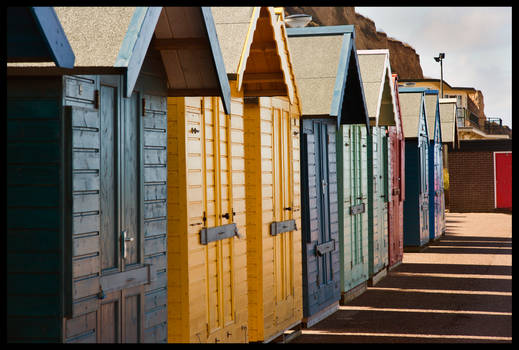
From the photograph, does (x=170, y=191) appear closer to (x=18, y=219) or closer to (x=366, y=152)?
(x=18, y=219)

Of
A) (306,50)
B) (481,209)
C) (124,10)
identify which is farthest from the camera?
(481,209)

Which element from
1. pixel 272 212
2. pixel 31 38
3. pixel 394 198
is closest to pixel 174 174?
pixel 272 212

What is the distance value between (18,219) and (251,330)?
4240mm

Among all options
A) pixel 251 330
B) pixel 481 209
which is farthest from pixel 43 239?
pixel 481 209

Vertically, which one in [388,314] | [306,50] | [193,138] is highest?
[306,50]

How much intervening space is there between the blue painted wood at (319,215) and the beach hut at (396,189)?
5273 millimetres

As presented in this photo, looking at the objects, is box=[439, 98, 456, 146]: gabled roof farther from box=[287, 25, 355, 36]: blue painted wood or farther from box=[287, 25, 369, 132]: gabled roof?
box=[287, 25, 355, 36]: blue painted wood

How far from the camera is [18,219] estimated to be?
5.28m

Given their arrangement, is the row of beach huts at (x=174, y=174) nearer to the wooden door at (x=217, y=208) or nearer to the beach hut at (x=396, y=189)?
the wooden door at (x=217, y=208)

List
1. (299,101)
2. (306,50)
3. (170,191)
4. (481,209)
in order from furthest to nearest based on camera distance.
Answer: (481,209) < (306,50) < (299,101) < (170,191)

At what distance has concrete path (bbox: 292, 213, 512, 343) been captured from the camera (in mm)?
10117

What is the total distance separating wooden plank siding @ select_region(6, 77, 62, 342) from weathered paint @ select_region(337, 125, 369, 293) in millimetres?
7744

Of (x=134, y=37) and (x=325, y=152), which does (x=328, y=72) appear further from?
(x=134, y=37)

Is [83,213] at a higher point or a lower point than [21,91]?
lower
